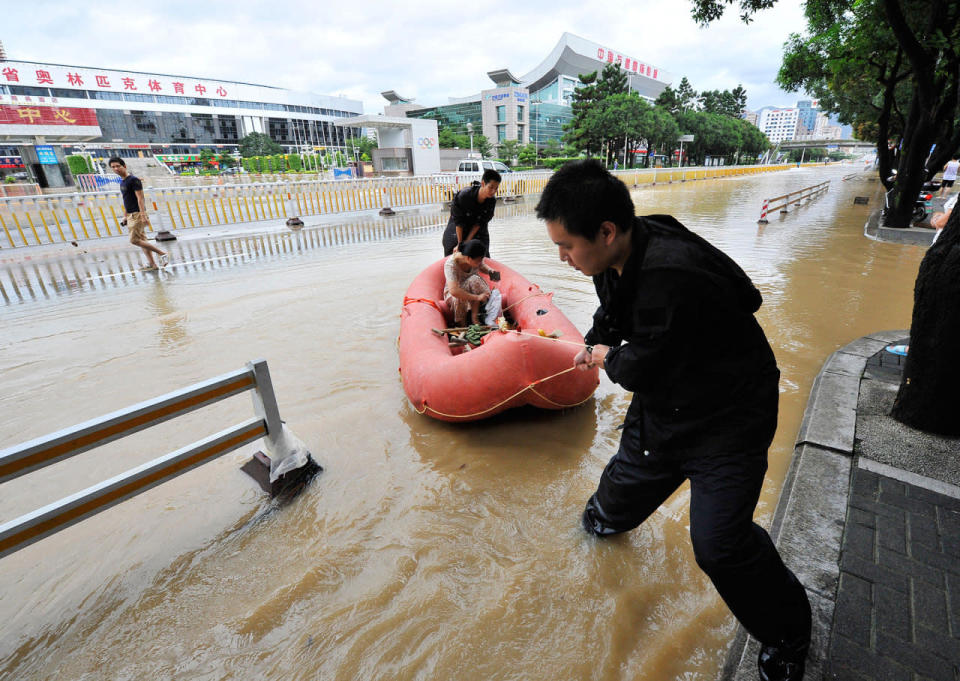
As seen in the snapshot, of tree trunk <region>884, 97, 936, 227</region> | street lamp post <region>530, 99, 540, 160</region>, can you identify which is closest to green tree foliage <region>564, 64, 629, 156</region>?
street lamp post <region>530, 99, 540, 160</region>

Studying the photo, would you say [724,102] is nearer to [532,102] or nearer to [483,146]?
[532,102]

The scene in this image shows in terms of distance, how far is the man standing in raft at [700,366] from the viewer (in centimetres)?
122

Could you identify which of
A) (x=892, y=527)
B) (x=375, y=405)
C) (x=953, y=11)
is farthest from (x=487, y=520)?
(x=953, y=11)

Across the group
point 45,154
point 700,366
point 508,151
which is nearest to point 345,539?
point 700,366

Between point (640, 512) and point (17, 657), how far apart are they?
8.35ft

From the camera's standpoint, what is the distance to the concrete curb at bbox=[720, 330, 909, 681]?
1601 millimetres

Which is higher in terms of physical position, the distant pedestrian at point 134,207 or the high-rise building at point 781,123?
the high-rise building at point 781,123

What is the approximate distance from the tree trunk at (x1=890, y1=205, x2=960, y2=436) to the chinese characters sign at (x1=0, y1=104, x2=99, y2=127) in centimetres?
3352

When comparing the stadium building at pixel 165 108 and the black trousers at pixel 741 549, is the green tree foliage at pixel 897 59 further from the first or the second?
the stadium building at pixel 165 108

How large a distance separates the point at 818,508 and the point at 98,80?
215 ft

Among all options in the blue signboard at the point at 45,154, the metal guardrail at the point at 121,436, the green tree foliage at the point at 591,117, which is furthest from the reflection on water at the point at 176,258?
the green tree foliage at the point at 591,117

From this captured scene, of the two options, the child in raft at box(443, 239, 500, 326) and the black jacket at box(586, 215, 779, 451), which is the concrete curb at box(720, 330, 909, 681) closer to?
the black jacket at box(586, 215, 779, 451)

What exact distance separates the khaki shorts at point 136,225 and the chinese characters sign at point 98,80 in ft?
181

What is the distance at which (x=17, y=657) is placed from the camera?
1779mm
